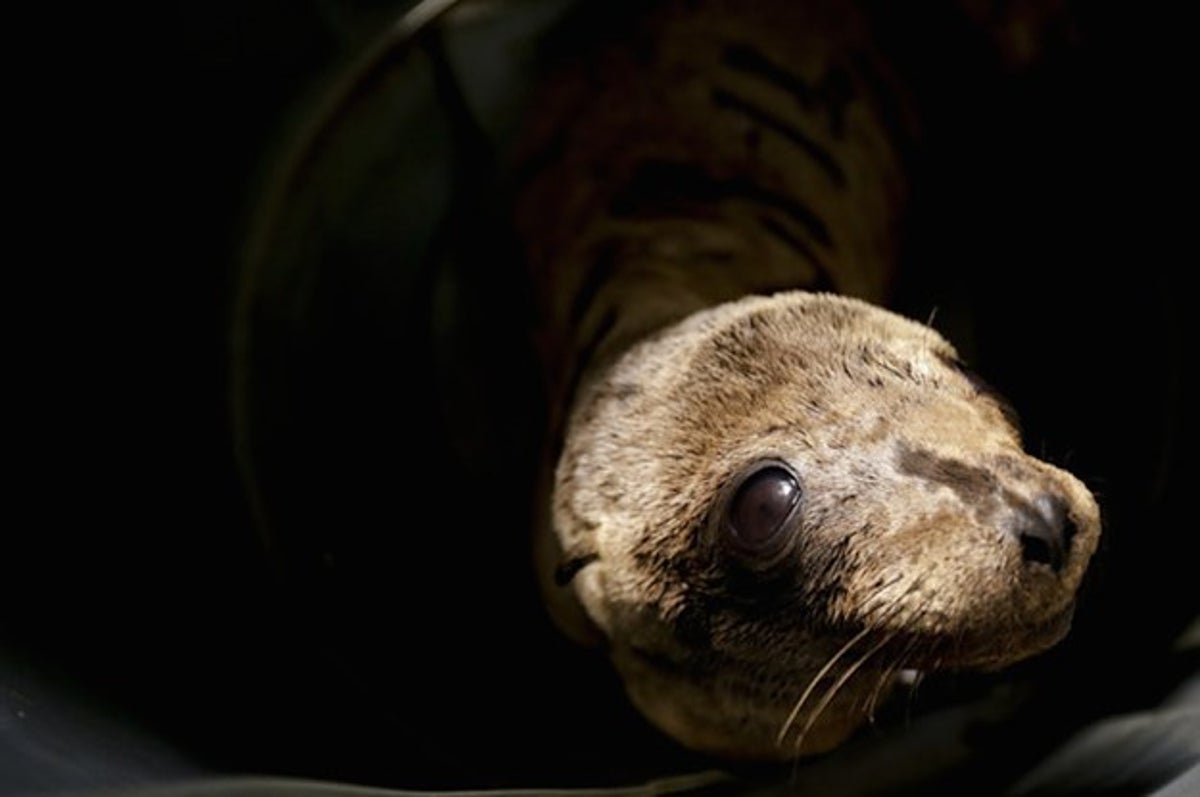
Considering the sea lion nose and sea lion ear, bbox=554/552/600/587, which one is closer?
the sea lion nose

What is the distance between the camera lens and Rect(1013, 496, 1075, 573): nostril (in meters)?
0.79

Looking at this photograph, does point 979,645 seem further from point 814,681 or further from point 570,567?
point 570,567

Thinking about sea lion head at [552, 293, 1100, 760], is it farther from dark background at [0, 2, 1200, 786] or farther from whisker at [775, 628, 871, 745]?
dark background at [0, 2, 1200, 786]

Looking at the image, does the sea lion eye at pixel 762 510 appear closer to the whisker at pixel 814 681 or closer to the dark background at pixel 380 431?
the whisker at pixel 814 681

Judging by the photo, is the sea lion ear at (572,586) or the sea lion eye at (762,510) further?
the sea lion ear at (572,586)

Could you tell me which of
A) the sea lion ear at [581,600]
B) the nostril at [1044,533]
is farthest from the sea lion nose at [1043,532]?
the sea lion ear at [581,600]

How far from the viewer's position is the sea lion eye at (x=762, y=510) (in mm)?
856

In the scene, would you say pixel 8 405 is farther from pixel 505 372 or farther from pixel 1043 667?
pixel 1043 667

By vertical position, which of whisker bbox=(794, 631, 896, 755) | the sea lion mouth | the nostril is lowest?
whisker bbox=(794, 631, 896, 755)

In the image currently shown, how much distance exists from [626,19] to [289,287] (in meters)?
0.43

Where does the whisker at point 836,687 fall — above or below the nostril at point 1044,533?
below

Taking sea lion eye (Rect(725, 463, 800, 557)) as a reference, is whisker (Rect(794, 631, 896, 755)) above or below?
below

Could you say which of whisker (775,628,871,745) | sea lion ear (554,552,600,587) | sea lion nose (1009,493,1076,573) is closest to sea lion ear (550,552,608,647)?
sea lion ear (554,552,600,587)

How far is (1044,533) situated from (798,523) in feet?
0.44
